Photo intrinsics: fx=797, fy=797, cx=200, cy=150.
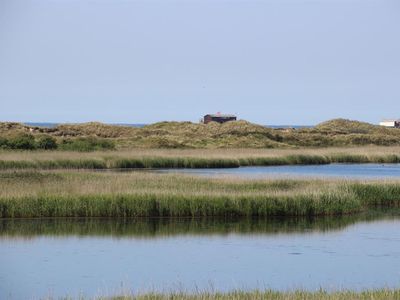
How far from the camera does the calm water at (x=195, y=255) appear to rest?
15797 mm

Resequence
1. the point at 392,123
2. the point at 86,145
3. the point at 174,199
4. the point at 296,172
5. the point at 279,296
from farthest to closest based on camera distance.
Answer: the point at 392,123, the point at 86,145, the point at 296,172, the point at 174,199, the point at 279,296

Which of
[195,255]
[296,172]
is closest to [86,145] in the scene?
[296,172]

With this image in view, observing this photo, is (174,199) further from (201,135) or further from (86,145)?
(201,135)

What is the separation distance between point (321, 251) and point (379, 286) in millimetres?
4629

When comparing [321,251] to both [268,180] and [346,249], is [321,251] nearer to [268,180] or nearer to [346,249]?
[346,249]

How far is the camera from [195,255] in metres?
19.2

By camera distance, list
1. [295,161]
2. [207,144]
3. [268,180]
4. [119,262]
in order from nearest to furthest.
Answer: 1. [119,262]
2. [268,180]
3. [295,161]
4. [207,144]

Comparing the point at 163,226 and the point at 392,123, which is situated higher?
the point at 392,123

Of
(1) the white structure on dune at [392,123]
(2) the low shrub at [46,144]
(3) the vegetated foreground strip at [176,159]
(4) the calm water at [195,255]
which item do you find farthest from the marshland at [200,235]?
(1) the white structure on dune at [392,123]

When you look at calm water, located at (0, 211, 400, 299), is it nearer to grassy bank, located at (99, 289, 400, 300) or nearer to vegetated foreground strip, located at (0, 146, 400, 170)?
grassy bank, located at (99, 289, 400, 300)

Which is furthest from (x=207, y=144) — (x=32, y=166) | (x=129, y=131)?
(x=32, y=166)

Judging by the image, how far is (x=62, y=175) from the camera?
104 feet

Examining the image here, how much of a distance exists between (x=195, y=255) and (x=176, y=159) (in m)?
28.4

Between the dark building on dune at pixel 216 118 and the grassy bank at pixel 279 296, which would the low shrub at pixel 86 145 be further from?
the dark building on dune at pixel 216 118
